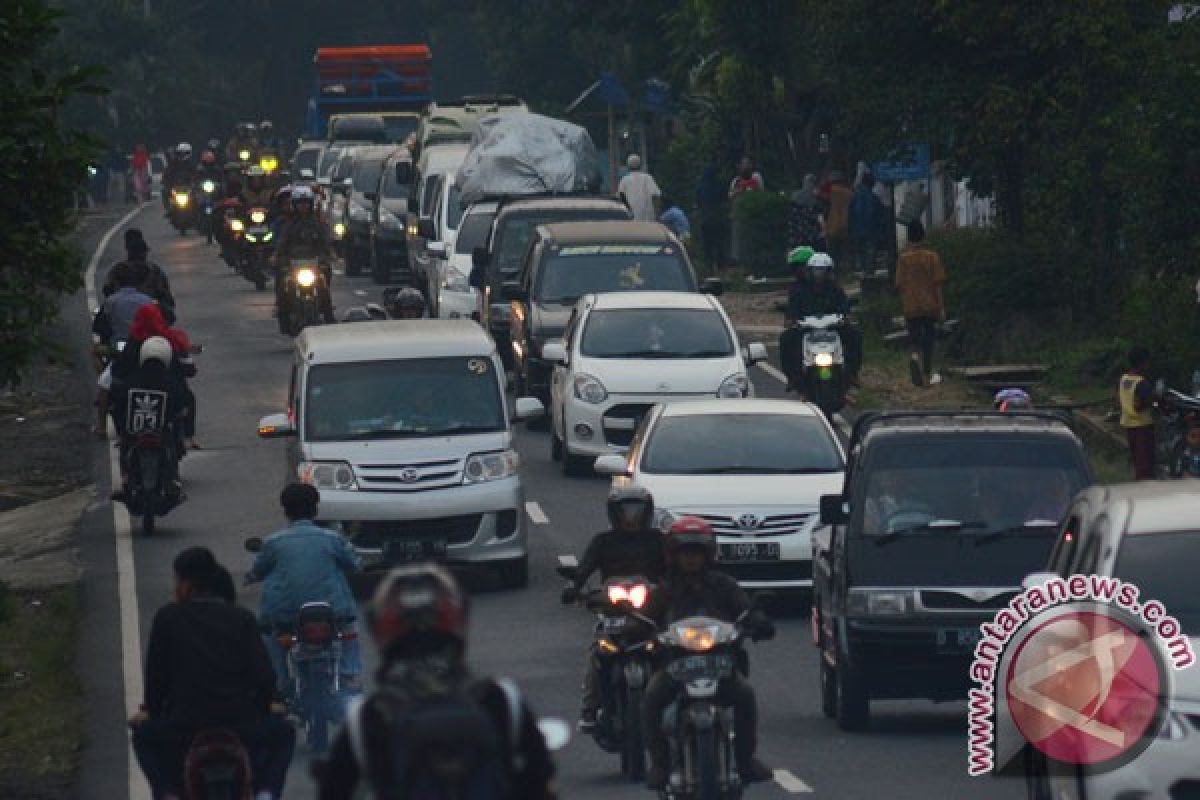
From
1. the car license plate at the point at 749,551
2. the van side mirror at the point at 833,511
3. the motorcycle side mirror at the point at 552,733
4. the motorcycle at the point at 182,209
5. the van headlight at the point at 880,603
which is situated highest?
the motorcycle side mirror at the point at 552,733

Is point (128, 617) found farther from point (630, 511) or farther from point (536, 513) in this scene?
point (630, 511)

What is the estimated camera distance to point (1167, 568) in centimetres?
1388

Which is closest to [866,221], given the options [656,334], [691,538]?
[656,334]

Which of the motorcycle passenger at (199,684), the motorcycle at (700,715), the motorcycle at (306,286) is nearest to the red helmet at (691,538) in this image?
the motorcycle at (700,715)

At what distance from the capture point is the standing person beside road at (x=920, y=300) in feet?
115

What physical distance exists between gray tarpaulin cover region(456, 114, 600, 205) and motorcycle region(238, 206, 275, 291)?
3.04m

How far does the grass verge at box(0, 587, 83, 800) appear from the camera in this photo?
59.2 ft

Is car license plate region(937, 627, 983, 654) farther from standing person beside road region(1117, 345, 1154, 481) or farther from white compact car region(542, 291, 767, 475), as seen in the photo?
white compact car region(542, 291, 767, 475)

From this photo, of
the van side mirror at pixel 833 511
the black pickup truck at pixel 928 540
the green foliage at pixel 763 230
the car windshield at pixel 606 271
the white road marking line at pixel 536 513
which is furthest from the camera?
the green foliage at pixel 763 230

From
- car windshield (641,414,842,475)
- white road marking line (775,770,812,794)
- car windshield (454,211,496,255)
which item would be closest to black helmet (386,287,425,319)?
car windshield (641,414,842,475)

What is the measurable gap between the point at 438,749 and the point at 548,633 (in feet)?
48.1

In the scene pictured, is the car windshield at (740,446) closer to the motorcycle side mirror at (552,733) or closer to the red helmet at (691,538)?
the red helmet at (691,538)

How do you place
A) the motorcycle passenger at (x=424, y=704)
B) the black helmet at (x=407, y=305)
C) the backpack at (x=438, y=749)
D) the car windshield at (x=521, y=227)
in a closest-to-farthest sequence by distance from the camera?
the backpack at (x=438, y=749)
the motorcycle passenger at (x=424, y=704)
the black helmet at (x=407, y=305)
the car windshield at (x=521, y=227)

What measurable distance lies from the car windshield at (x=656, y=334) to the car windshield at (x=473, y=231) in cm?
1044
